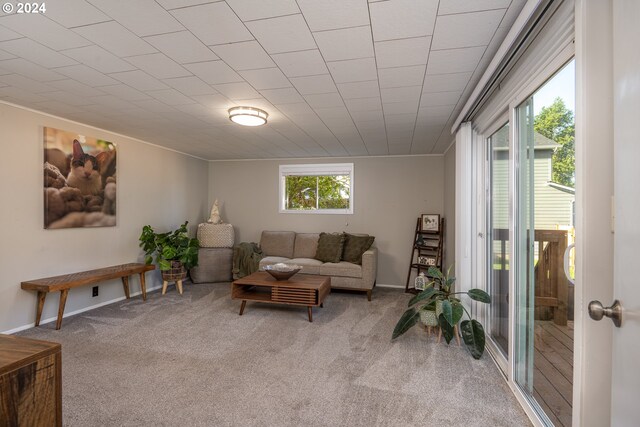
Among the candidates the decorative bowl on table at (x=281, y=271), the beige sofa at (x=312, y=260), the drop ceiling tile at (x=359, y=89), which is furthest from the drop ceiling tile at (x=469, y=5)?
the beige sofa at (x=312, y=260)

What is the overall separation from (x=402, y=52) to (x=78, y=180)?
3.80m

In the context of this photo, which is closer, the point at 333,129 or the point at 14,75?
the point at 14,75

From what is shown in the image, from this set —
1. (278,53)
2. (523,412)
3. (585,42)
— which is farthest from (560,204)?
(278,53)

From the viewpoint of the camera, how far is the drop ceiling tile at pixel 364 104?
2780 millimetres

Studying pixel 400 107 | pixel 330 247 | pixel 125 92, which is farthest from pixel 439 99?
pixel 330 247

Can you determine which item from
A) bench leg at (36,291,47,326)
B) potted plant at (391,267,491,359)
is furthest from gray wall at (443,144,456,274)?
bench leg at (36,291,47,326)

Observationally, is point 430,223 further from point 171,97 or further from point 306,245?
point 171,97

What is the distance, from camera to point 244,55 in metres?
A: 2.01

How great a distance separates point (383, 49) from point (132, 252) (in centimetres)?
426

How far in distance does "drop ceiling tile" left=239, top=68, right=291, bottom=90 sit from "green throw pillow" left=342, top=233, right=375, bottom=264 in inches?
116

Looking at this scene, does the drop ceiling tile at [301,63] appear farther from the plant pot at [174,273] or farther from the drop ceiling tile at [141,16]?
the plant pot at [174,273]

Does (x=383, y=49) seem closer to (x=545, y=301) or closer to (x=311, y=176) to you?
(x=545, y=301)

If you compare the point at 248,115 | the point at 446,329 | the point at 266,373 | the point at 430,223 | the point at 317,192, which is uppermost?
the point at 248,115

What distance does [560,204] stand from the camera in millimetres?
1631
